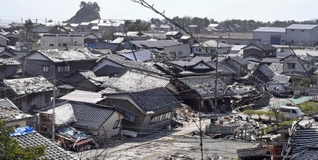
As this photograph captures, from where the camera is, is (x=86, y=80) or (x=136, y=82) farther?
(x=86, y=80)

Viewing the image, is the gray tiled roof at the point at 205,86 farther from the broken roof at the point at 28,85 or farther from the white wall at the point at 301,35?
the white wall at the point at 301,35

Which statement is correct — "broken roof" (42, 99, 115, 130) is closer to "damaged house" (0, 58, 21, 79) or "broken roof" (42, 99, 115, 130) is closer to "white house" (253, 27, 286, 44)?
"damaged house" (0, 58, 21, 79)

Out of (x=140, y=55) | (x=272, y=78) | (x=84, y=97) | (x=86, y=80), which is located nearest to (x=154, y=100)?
(x=84, y=97)

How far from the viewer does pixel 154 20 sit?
77.1 m

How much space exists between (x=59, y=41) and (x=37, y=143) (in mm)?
23639

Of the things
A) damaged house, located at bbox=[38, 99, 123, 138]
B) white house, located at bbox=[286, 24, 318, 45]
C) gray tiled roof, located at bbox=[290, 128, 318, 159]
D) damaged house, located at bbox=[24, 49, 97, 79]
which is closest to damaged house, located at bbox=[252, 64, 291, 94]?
damaged house, located at bbox=[24, 49, 97, 79]

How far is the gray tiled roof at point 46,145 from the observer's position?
6520 mm

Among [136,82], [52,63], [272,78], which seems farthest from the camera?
[272,78]

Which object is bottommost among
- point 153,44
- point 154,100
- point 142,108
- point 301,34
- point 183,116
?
point 183,116

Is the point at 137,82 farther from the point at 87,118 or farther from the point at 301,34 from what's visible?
the point at 301,34

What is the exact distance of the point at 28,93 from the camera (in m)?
16.6

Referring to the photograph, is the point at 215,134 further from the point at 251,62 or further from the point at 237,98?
the point at 251,62

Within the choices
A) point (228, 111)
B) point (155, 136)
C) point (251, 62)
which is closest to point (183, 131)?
point (155, 136)

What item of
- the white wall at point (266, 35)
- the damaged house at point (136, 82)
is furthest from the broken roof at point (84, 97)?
the white wall at point (266, 35)
